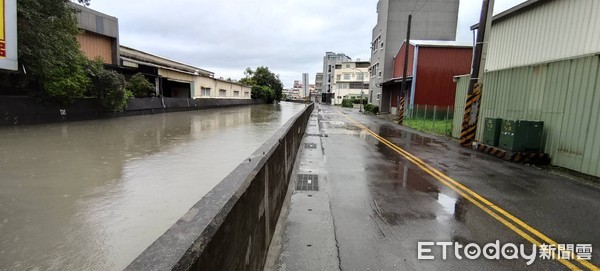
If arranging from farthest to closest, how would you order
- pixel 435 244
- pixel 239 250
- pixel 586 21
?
pixel 586 21, pixel 435 244, pixel 239 250

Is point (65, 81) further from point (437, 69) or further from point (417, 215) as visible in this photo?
point (437, 69)

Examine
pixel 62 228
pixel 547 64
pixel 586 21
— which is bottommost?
pixel 62 228

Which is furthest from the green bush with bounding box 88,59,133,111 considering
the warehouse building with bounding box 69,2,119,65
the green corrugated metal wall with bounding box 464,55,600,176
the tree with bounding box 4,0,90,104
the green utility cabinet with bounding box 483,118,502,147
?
the green corrugated metal wall with bounding box 464,55,600,176

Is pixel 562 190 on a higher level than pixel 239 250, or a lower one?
lower

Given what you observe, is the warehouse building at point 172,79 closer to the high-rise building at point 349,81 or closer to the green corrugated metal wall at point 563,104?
the green corrugated metal wall at point 563,104

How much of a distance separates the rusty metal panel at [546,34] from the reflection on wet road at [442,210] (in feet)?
13.8

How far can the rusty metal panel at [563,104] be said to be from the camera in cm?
863

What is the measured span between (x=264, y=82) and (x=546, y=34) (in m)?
68.5

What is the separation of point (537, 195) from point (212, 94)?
129 feet

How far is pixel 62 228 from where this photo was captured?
4508 millimetres

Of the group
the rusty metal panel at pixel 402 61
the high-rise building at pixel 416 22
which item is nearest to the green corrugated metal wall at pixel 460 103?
the rusty metal panel at pixel 402 61

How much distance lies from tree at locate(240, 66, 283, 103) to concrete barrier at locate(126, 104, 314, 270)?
67.5 meters

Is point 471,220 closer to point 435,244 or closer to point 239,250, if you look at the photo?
point 435,244

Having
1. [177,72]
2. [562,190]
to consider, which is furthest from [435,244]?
[177,72]
